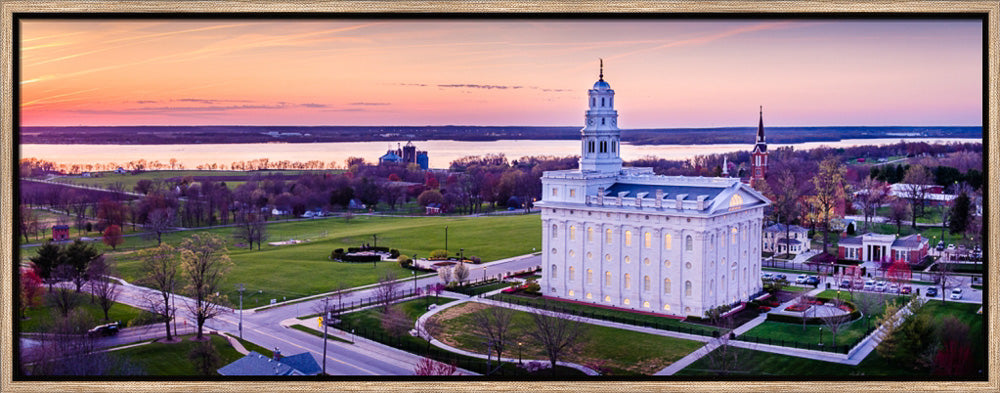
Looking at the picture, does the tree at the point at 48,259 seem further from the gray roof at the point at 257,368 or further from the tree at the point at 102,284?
the gray roof at the point at 257,368

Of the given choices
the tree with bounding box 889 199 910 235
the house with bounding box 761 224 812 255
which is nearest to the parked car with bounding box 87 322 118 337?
the house with bounding box 761 224 812 255

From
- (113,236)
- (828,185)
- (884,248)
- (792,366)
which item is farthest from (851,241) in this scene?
(113,236)

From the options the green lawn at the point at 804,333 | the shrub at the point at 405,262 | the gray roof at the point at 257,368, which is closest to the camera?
the gray roof at the point at 257,368

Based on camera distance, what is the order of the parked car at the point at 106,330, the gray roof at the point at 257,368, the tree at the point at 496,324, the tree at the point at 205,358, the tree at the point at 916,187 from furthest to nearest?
1. the tree at the point at 916,187
2. the parked car at the point at 106,330
3. the tree at the point at 496,324
4. the tree at the point at 205,358
5. the gray roof at the point at 257,368

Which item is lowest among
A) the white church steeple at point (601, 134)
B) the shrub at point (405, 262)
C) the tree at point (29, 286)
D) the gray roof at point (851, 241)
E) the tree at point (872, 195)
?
the shrub at point (405, 262)

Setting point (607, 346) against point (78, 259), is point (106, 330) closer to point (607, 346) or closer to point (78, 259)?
point (78, 259)

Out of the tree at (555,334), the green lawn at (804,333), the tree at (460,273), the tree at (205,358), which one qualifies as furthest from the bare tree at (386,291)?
the green lawn at (804,333)

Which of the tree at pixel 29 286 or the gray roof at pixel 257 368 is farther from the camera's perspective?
the tree at pixel 29 286
